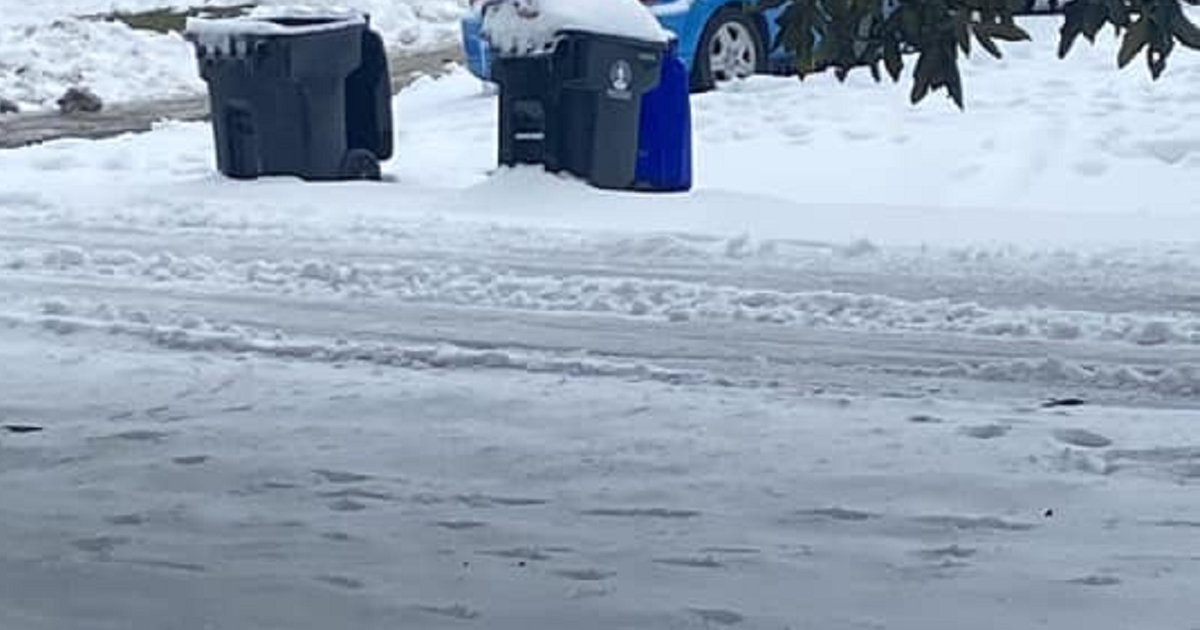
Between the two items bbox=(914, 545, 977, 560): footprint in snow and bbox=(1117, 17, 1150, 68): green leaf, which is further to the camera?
bbox=(1117, 17, 1150, 68): green leaf

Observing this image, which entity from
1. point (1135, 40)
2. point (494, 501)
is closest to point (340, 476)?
point (494, 501)

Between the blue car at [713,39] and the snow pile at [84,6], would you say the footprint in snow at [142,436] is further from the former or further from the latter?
the snow pile at [84,6]

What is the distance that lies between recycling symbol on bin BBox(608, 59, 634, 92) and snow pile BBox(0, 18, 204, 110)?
330 inches

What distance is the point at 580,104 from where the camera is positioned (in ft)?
36.7

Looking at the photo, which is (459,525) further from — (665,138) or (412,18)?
(412,18)

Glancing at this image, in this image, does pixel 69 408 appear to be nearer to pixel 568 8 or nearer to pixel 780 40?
pixel 780 40

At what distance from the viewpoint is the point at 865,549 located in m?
5.29

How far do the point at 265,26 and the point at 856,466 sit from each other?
6408 mm

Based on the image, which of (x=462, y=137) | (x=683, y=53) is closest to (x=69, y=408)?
(x=462, y=137)

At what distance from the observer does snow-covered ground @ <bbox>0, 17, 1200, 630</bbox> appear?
5.08 metres

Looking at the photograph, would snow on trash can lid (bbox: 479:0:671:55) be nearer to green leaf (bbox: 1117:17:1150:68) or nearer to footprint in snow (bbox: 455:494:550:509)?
footprint in snow (bbox: 455:494:550:509)

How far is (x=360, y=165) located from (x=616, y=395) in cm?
536


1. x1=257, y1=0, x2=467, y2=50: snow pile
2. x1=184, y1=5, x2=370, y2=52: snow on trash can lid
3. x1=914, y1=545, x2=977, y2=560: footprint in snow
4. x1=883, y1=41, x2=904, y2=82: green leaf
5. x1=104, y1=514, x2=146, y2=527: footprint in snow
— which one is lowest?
x1=257, y1=0, x2=467, y2=50: snow pile

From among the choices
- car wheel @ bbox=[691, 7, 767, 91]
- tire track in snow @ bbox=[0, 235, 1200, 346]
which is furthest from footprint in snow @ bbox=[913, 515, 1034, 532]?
car wheel @ bbox=[691, 7, 767, 91]
